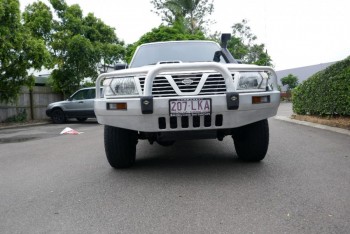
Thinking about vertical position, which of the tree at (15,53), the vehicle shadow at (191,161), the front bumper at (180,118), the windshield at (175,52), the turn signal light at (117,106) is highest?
the tree at (15,53)

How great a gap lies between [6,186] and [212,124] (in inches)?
94.0

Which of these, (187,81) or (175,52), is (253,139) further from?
(175,52)

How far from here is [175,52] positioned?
17.7 ft

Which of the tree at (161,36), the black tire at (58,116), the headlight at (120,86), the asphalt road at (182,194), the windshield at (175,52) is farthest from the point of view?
the tree at (161,36)

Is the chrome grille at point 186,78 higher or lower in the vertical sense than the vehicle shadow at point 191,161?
higher

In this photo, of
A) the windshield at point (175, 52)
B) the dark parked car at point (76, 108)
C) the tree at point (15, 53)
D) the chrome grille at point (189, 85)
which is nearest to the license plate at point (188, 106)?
the chrome grille at point (189, 85)

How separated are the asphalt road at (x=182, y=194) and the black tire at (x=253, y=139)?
0.44 ft

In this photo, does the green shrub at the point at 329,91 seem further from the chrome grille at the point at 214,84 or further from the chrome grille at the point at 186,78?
the chrome grille at the point at 186,78

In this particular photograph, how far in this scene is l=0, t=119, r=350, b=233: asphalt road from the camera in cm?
262

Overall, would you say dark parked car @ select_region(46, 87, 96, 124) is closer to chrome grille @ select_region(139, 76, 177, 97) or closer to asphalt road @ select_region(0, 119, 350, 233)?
asphalt road @ select_region(0, 119, 350, 233)

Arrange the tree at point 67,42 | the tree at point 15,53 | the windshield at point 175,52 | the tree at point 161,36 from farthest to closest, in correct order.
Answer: the tree at point 161,36 < the tree at point 67,42 < the tree at point 15,53 < the windshield at point 175,52

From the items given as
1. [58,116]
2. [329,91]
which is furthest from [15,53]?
[329,91]

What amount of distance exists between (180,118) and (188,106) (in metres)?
0.16

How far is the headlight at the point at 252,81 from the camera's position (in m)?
3.81
